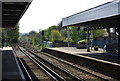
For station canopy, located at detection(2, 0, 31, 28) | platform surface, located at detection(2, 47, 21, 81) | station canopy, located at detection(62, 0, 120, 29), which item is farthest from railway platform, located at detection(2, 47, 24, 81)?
station canopy, located at detection(62, 0, 120, 29)

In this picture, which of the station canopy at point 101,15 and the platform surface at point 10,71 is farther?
the station canopy at point 101,15

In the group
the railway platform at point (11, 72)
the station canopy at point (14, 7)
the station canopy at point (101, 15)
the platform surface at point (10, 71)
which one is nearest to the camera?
the railway platform at point (11, 72)

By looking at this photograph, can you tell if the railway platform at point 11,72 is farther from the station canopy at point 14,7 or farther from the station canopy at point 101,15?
the station canopy at point 101,15

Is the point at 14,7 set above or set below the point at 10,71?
above

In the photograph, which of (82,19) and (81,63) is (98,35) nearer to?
(82,19)

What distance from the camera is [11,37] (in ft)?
266

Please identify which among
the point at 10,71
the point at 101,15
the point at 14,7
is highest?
the point at 14,7

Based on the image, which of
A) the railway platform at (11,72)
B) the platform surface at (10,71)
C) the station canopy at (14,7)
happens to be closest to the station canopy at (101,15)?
the station canopy at (14,7)

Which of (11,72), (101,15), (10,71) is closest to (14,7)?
(10,71)

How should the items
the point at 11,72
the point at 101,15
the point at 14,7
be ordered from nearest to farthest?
the point at 11,72 < the point at 14,7 < the point at 101,15

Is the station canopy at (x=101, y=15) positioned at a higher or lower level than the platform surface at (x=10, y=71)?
higher

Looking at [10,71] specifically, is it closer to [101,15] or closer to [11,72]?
[11,72]

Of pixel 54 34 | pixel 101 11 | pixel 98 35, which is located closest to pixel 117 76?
pixel 101 11

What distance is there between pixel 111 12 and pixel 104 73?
6.15m
